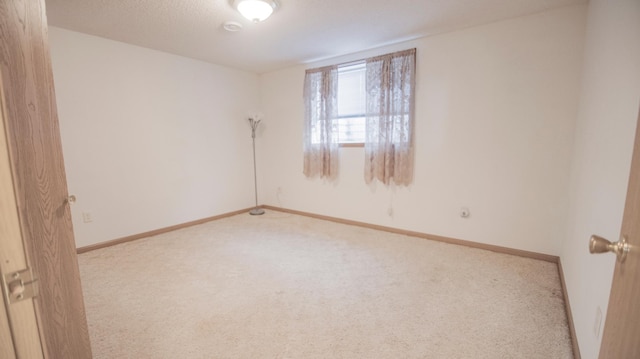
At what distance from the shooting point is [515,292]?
78.4 inches

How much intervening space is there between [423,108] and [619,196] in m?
2.18

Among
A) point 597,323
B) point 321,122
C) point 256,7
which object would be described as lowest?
point 597,323

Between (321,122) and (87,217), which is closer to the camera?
(87,217)

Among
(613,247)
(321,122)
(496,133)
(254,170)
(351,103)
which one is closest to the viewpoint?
(613,247)

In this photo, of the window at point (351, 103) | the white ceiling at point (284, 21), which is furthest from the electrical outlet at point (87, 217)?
the window at point (351, 103)

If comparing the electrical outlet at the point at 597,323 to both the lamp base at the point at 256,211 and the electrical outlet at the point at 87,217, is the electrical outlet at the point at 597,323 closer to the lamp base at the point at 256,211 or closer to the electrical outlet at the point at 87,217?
the lamp base at the point at 256,211

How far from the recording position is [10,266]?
0.47 meters

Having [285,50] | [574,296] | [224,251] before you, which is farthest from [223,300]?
[285,50]

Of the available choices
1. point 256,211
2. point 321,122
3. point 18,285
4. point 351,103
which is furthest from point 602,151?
point 256,211

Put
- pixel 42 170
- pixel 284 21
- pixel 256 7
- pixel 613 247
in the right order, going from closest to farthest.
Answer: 1. pixel 613 247
2. pixel 42 170
3. pixel 256 7
4. pixel 284 21

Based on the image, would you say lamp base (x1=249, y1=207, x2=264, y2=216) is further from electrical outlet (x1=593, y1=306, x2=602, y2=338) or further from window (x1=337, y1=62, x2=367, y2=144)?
electrical outlet (x1=593, y1=306, x2=602, y2=338)

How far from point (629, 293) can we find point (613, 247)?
10 centimetres

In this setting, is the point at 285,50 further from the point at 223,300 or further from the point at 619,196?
the point at 619,196

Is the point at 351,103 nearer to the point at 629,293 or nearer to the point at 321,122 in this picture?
the point at 321,122
